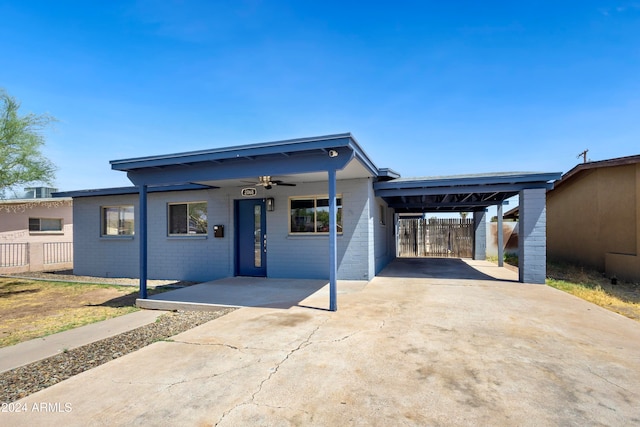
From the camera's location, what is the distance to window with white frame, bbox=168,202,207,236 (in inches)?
420

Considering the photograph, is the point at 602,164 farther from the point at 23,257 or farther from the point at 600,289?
the point at 23,257

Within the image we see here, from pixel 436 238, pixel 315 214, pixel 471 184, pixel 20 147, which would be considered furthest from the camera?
pixel 436 238

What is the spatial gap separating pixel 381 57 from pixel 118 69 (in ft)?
28.2

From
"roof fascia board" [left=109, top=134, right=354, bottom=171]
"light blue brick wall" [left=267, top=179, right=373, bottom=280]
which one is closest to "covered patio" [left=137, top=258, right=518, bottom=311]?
"light blue brick wall" [left=267, top=179, right=373, bottom=280]

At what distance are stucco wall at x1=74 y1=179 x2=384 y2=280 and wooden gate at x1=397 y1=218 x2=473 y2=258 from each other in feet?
24.2

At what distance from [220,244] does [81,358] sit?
6158 mm

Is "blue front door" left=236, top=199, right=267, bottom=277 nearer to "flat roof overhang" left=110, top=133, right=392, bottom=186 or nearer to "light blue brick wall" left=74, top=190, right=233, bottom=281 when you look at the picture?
"light blue brick wall" left=74, top=190, right=233, bottom=281

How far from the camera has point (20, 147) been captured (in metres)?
9.78

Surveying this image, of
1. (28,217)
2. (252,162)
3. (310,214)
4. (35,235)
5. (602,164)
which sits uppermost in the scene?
(602,164)

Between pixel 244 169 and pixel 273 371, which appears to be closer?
pixel 273 371

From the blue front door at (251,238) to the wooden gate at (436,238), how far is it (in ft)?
37.3

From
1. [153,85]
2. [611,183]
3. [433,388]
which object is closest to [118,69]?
[153,85]

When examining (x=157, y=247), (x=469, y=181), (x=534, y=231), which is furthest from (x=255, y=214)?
(x=534, y=231)

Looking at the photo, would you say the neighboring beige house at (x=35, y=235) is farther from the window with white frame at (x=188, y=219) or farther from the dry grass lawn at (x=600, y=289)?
the dry grass lawn at (x=600, y=289)
